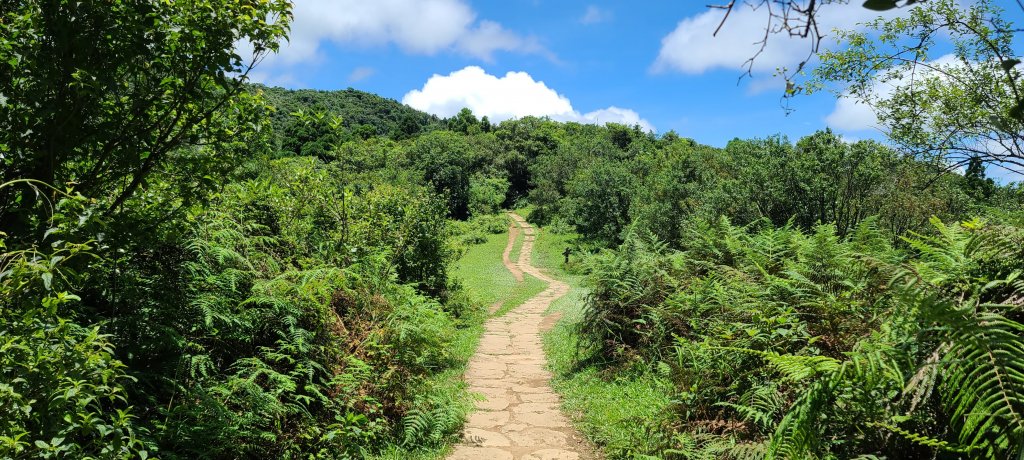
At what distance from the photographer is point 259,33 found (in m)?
3.62

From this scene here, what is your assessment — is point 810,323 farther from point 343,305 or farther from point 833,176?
point 833,176

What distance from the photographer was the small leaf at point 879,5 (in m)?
1.06

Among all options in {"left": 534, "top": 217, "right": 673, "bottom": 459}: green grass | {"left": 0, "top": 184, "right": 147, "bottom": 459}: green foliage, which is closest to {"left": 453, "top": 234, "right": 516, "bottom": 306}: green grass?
{"left": 534, "top": 217, "right": 673, "bottom": 459}: green grass

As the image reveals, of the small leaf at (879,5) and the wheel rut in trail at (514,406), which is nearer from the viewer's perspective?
the small leaf at (879,5)

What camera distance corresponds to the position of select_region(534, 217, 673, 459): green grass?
5.01 m

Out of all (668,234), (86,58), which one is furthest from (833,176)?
(86,58)

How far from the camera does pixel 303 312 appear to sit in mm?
5062

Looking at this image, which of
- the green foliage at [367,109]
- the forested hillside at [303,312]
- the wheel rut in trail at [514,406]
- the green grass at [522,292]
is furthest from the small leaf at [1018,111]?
the green foliage at [367,109]

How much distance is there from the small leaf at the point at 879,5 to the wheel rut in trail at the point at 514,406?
4825 mm

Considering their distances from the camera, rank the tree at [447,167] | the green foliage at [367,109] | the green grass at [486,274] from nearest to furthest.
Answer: the green grass at [486,274], the tree at [447,167], the green foliage at [367,109]

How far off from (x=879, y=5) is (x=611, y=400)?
5981 millimetres

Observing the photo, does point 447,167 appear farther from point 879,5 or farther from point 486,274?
point 879,5

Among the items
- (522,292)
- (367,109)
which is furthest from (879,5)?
(367,109)

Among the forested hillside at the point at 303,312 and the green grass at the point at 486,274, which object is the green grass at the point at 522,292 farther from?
the forested hillside at the point at 303,312
